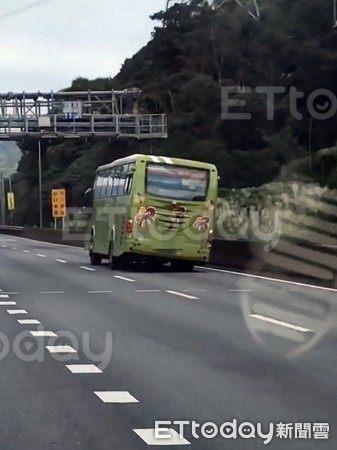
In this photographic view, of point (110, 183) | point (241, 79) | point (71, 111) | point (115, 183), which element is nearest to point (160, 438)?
point (115, 183)

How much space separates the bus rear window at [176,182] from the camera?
28750 mm

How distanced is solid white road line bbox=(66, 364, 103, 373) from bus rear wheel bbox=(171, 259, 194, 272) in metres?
19.0

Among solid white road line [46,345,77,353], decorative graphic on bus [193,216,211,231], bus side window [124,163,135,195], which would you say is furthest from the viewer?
decorative graphic on bus [193,216,211,231]

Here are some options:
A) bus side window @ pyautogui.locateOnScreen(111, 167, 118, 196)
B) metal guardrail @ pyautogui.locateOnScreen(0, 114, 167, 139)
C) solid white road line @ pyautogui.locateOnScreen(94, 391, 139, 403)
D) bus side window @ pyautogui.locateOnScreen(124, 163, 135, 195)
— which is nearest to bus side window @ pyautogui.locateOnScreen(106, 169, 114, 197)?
bus side window @ pyautogui.locateOnScreen(111, 167, 118, 196)

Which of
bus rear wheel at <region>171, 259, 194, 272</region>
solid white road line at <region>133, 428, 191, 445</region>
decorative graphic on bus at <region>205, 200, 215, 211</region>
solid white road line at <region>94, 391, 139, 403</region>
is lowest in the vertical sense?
bus rear wheel at <region>171, 259, 194, 272</region>

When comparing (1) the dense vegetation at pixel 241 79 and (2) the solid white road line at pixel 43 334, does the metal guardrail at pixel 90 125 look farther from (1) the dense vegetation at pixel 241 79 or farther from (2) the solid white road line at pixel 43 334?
(2) the solid white road line at pixel 43 334

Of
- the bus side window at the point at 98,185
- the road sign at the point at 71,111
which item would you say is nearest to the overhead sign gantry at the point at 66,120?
the road sign at the point at 71,111

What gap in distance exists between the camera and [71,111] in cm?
6059

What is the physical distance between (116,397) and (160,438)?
1.73m

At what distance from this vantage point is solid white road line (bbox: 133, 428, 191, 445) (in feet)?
25.0

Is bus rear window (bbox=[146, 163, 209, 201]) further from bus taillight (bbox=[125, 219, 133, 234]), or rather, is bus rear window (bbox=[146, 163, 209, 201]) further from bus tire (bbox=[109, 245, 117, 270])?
bus tire (bbox=[109, 245, 117, 270])

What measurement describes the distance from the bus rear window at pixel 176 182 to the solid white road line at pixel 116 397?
62.7 ft

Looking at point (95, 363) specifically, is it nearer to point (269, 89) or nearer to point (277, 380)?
point (277, 380)

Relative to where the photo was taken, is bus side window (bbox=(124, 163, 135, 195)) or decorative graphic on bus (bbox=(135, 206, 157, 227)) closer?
decorative graphic on bus (bbox=(135, 206, 157, 227))
